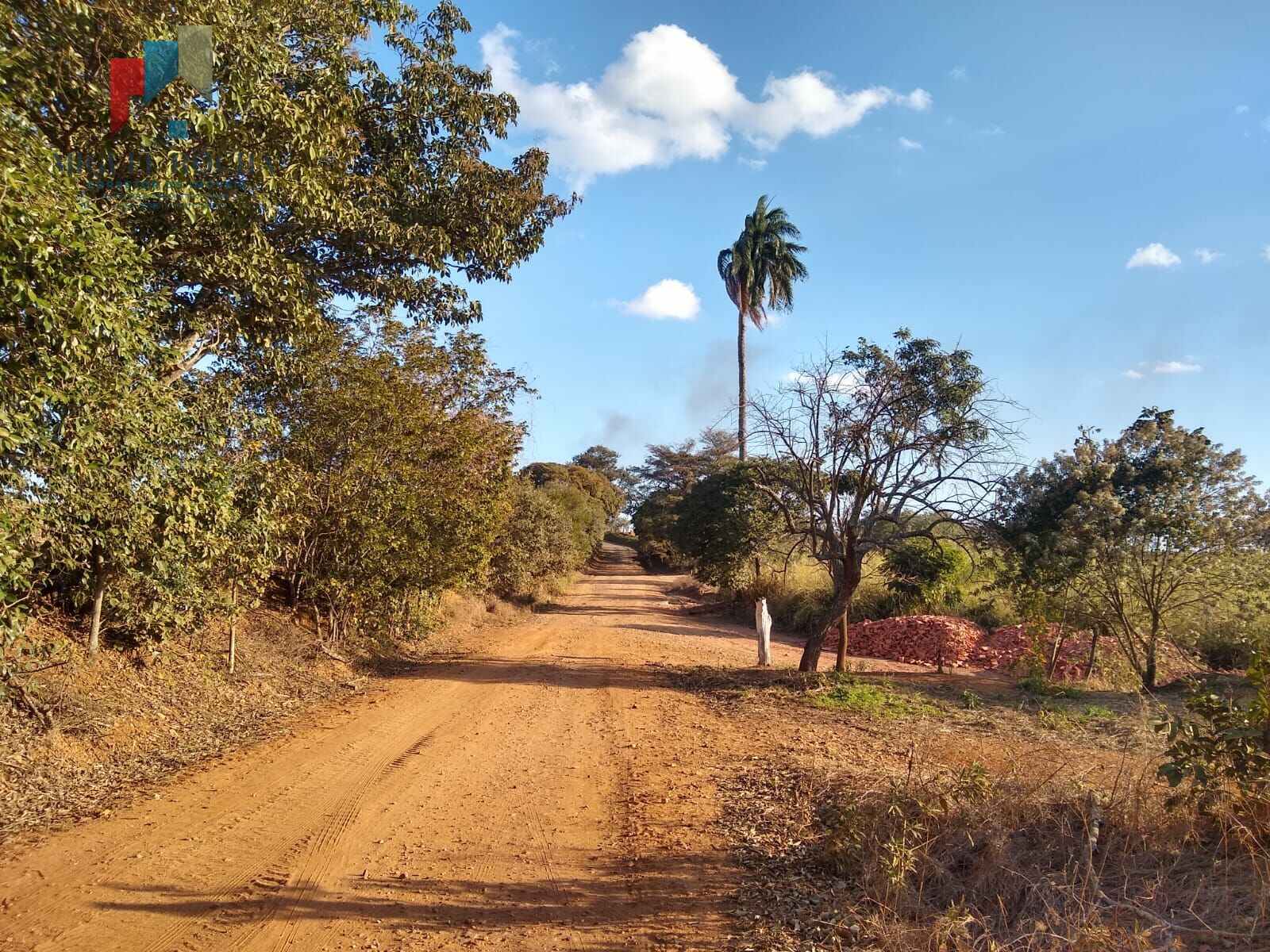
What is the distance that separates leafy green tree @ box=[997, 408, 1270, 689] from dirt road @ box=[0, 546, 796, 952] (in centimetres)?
685

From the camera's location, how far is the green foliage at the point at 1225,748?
4074 mm

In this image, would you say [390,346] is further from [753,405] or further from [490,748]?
[490,748]

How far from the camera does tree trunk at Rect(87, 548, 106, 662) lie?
7.07m

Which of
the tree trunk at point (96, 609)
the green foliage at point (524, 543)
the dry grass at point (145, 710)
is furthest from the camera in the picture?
the green foliage at point (524, 543)

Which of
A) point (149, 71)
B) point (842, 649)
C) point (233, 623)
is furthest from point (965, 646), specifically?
point (149, 71)

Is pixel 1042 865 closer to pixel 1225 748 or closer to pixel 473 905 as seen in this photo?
pixel 1225 748

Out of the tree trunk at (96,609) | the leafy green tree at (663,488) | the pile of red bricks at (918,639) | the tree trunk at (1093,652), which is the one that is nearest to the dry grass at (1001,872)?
the tree trunk at (96,609)

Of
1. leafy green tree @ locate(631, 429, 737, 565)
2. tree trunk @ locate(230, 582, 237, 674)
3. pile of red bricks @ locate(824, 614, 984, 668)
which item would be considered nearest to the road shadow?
tree trunk @ locate(230, 582, 237, 674)

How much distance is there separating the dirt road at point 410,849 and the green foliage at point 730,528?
1662cm

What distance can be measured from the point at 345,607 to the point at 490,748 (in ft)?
20.0

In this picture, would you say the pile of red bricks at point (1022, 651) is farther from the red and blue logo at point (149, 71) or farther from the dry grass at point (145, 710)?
the red and blue logo at point (149, 71)

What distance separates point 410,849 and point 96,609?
4722 millimetres

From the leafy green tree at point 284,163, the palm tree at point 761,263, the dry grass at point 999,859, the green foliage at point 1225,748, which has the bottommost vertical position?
the dry grass at point 999,859

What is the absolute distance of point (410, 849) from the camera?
15.9ft
